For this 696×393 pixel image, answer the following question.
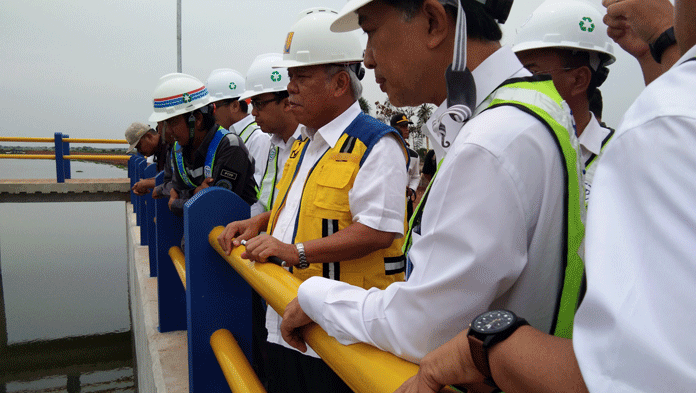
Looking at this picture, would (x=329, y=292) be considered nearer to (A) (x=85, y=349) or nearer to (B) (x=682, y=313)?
(B) (x=682, y=313)

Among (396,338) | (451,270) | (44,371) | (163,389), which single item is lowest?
(44,371)

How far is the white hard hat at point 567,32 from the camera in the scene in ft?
7.70

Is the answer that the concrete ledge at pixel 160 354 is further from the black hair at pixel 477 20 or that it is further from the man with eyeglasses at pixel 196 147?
the black hair at pixel 477 20

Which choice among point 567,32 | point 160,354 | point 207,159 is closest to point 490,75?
point 567,32

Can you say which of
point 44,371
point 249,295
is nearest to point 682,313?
point 249,295

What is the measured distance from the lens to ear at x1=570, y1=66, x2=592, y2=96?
7.07 ft

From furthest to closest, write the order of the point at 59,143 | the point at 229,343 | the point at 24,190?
the point at 59,143
the point at 24,190
the point at 229,343

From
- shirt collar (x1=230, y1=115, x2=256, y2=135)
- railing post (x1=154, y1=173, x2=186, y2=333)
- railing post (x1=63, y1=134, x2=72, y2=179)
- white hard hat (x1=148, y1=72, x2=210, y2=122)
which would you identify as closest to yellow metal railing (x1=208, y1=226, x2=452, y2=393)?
railing post (x1=154, y1=173, x2=186, y2=333)

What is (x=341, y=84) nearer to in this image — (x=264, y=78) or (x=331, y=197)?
(x=331, y=197)

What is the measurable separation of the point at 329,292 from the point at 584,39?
2091 millimetres

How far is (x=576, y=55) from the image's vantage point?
94.0 inches

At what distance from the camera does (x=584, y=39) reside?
2.39 metres

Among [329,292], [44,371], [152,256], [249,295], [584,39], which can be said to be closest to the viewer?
[329,292]

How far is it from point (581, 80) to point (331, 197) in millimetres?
1279
